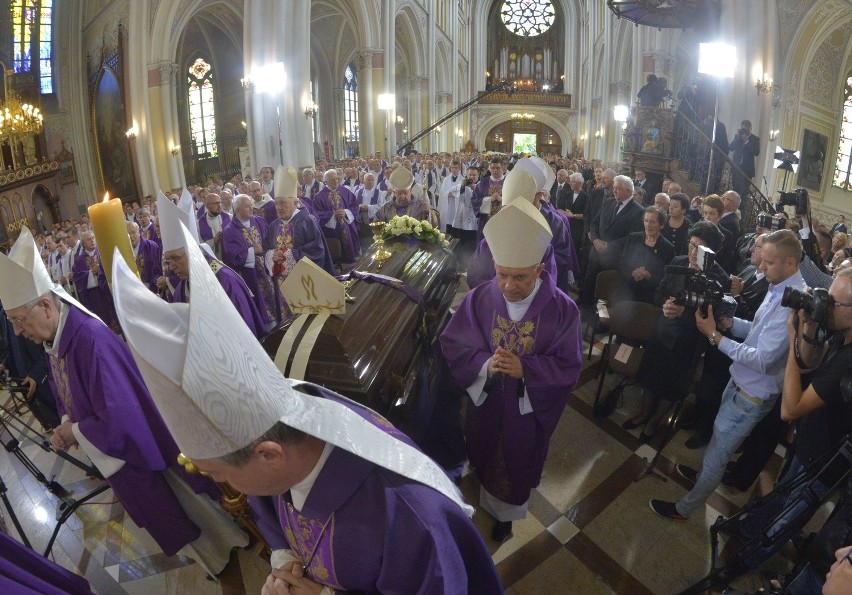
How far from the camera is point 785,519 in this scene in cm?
248

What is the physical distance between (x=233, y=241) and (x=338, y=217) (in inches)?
102

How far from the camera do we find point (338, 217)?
24.5ft

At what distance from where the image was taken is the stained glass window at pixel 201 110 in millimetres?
19797

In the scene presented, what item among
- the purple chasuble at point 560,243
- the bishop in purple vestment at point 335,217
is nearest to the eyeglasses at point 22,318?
the purple chasuble at point 560,243

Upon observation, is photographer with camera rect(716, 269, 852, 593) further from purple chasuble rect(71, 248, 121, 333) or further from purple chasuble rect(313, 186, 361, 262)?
purple chasuble rect(71, 248, 121, 333)

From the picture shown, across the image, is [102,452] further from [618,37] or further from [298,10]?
[618,37]

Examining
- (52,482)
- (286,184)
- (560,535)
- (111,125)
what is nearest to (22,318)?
(52,482)

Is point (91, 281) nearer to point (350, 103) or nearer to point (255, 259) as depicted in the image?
point (255, 259)

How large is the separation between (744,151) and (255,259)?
835 cm

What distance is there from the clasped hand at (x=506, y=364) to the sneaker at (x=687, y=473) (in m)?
1.73

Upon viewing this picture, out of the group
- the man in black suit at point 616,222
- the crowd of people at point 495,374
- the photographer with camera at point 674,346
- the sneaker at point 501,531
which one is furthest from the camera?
the man in black suit at point 616,222

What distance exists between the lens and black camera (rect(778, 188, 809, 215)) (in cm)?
379

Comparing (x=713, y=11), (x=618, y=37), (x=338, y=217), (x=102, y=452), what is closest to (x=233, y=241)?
(x=338, y=217)

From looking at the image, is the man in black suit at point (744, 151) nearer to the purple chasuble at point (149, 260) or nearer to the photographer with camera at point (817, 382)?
the photographer with camera at point (817, 382)
